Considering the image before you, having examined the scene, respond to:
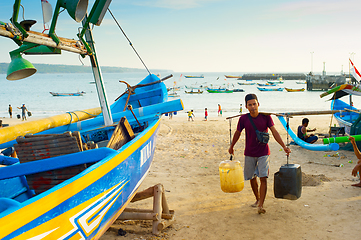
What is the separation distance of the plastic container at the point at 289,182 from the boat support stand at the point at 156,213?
1.70m

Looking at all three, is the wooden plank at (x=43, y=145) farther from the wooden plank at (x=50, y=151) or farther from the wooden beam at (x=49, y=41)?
the wooden beam at (x=49, y=41)

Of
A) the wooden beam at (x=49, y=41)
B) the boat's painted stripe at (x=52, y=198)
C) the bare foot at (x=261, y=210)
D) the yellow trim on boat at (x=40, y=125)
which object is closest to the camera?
the boat's painted stripe at (x=52, y=198)

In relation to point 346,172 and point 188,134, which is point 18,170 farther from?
point 188,134

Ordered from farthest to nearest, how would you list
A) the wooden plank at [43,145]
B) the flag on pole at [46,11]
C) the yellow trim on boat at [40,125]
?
the yellow trim on boat at [40,125] < the flag on pole at [46,11] < the wooden plank at [43,145]

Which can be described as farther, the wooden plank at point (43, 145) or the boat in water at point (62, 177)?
the wooden plank at point (43, 145)

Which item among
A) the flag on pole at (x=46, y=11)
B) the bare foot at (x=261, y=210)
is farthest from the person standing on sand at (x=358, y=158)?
the flag on pole at (x=46, y=11)

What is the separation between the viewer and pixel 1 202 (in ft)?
7.18

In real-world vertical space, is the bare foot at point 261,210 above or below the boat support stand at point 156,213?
below

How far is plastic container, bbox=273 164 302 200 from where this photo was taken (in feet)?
13.9

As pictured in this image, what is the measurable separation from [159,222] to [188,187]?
6.70ft

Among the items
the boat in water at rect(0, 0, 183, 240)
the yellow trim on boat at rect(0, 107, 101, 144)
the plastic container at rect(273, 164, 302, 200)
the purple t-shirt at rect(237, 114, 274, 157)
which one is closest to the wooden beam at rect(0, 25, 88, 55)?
the boat in water at rect(0, 0, 183, 240)

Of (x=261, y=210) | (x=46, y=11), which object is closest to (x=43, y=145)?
(x=46, y=11)

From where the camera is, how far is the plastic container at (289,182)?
4.23 metres

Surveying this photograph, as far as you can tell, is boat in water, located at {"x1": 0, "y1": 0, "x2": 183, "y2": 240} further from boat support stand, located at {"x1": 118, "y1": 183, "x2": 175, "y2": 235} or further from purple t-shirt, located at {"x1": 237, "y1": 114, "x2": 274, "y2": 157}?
purple t-shirt, located at {"x1": 237, "y1": 114, "x2": 274, "y2": 157}
